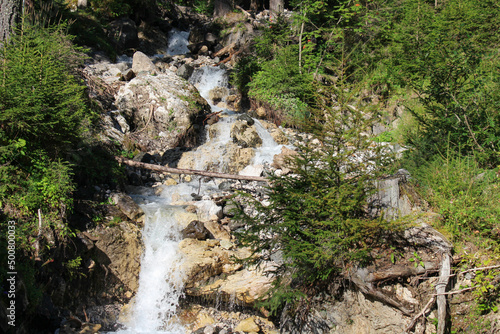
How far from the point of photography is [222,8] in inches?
792

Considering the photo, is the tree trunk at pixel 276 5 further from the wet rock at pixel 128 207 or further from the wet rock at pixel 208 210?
the wet rock at pixel 128 207

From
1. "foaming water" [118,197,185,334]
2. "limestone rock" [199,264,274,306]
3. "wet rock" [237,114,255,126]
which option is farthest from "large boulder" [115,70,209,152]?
"limestone rock" [199,264,274,306]

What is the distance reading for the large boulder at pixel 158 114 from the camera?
1079 cm

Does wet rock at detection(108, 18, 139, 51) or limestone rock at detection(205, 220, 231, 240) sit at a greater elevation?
wet rock at detection(108, 18, 139, 51)

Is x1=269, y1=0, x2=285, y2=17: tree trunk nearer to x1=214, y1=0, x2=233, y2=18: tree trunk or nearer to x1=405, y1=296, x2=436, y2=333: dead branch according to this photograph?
x1=214, y1=0, x2=233, y2=18: tree trunk

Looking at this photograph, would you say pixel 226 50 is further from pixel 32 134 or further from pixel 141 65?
pixel 32 134

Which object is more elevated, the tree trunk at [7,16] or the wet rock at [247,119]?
the tree trunk at [7,16]

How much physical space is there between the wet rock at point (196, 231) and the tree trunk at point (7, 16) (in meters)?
5.29

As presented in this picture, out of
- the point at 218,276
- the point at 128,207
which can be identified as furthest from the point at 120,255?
the point at 218,276

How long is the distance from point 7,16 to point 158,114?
17.3 ft

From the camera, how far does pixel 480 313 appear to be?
13.0 ft

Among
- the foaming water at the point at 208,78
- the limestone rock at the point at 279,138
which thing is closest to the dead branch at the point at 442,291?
the limestone rock at the point at 279,138

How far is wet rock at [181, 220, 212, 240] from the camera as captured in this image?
6.80 metres

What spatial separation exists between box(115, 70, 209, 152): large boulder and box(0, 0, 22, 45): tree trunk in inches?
185
